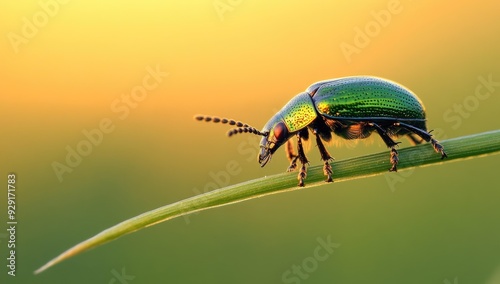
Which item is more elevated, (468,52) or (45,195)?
(468,52)

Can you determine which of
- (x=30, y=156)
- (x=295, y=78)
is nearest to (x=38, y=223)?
(x=30, y=156)

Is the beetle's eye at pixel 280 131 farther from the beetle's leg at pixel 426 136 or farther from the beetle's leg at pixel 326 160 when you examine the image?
the beetle's leg at pixel 426 136

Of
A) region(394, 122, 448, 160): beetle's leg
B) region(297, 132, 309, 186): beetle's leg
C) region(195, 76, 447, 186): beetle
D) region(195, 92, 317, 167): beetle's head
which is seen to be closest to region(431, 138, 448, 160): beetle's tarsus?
region(394, 122, 448, 160): beetle's leg

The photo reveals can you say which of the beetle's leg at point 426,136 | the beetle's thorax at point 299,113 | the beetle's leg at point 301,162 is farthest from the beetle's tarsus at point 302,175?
the beetle's leg at point 426,136

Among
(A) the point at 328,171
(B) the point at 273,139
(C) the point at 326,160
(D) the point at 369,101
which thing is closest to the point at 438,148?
(A) the point at 328,171

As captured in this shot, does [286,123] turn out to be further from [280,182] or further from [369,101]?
[280,182]

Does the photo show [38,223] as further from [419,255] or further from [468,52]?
[468,52]

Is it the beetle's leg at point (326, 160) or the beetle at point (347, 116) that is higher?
the beetle at point (347, 116)

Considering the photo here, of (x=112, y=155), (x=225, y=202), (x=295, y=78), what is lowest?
(x=225, y=202)
